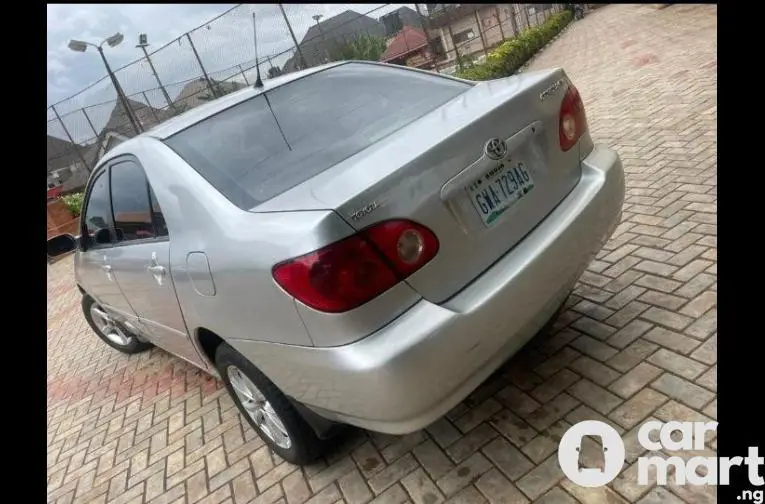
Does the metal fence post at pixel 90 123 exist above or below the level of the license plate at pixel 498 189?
above

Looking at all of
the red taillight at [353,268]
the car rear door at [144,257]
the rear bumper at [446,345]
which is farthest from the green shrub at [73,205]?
the red taillight at [353,268]

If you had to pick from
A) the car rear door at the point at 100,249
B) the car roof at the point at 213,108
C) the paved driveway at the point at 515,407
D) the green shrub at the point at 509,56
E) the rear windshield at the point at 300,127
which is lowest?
the green shrub at the point at 509,56

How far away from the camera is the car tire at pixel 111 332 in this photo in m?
4.59

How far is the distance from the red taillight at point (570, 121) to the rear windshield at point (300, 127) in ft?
1.74

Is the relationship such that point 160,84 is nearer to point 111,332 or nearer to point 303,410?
point 111,332

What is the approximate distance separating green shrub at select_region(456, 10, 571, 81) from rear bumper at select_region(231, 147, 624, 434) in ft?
35.9

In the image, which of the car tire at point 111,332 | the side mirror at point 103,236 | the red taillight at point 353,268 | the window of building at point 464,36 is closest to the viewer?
the red taillight at point 353,268

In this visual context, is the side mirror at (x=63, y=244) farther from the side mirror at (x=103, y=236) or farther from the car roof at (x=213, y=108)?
the car roof at (x=213, y=108)

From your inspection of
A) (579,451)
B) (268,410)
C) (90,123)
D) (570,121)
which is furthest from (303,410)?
(90,123)

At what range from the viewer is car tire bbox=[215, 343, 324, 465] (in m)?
2.28
